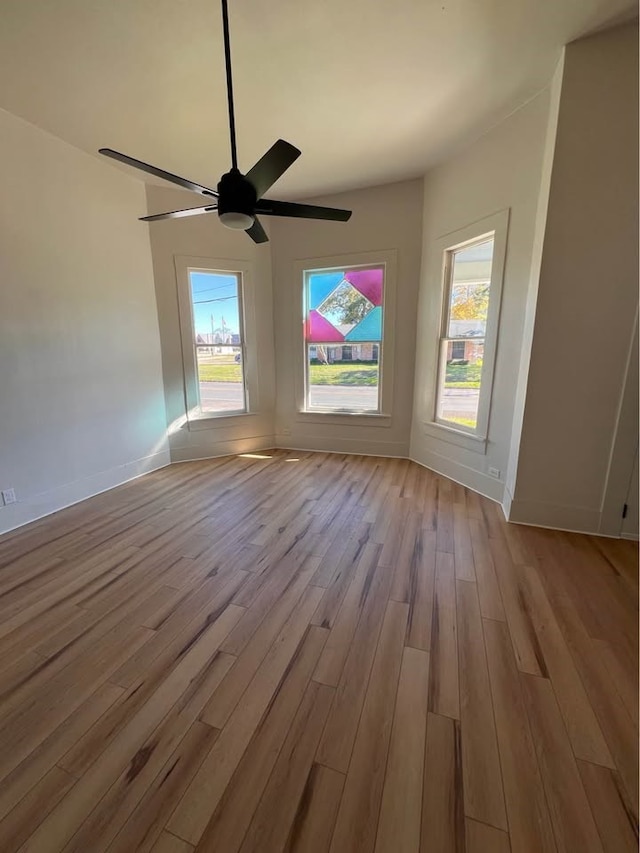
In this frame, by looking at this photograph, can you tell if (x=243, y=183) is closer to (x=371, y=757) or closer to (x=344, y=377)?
(x=371, y=757)

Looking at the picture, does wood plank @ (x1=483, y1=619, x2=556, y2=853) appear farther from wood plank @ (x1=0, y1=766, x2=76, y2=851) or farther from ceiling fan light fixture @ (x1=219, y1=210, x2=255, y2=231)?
ceiling fan light fixture @ (x1=219, y1=210, x2=255, y2=231)

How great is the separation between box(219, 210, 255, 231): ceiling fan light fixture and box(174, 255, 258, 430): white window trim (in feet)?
7.98

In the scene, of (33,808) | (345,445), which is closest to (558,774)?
(33,808)

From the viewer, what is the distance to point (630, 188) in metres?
2.23

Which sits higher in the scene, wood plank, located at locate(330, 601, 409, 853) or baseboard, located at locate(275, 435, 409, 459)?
baseboard, located at locate(275, 435, 409, 459)

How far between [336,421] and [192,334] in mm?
2154

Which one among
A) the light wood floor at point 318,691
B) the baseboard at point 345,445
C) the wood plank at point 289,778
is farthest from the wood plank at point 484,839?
the baseboard at point 345,445

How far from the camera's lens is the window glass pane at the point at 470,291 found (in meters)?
3.40

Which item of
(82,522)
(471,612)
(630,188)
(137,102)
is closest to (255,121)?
(137,102)

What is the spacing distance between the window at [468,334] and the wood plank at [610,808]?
8.47ft

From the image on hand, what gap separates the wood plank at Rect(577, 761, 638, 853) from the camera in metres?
1.02

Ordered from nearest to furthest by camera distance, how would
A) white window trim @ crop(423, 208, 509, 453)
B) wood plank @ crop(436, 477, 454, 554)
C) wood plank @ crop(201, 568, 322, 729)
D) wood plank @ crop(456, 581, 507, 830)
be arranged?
wood plank @ crop(456, 581, 507, 830) < wood plank @ crop(201, 568, 322, 729) < wood plank @ crop(436, 477, 454, 554) < white window trim @ crop(423, 208, 509, 453)

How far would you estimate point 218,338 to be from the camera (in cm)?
451

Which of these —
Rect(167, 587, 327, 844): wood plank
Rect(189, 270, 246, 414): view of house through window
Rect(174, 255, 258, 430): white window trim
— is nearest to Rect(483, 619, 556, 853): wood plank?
Rect(167, 587, 327, 844): wood plank
